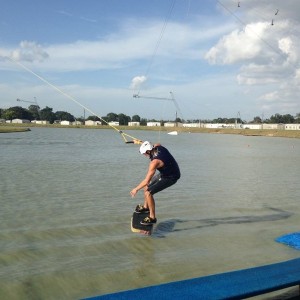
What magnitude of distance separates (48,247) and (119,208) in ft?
13.8

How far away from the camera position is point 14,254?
8.15m

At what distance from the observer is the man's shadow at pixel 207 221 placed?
10.4m

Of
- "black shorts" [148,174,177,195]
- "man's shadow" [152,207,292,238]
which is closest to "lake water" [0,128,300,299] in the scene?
"man's shadow" [152,207,292,238]

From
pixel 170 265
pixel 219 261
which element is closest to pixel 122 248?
pixel 170 265

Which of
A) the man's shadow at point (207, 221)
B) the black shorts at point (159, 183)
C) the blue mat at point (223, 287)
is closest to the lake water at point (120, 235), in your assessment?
the man's shadow at point (207, 221)

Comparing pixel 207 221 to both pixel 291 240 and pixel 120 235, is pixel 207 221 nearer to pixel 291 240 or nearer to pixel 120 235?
pixel 291 240

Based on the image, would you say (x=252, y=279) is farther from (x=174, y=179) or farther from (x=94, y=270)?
(x=174, y=179)

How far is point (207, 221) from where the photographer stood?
11484mm

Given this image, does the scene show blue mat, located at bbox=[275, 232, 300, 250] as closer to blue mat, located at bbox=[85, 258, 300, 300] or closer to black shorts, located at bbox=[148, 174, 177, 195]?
black shorts, located at bbox=[148, 174, 177, 195]

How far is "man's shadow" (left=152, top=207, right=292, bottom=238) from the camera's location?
34.0ft

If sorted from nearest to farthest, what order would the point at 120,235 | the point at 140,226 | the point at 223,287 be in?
the point at 223,287 < the point at 140,226 < the point at 120,235

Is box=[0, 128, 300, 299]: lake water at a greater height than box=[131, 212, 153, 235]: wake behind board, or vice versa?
box=[131, 212, 153, 235]: wake behind board

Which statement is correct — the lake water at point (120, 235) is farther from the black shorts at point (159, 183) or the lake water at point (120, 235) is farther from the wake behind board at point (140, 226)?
the black shorts at point (159, 183)

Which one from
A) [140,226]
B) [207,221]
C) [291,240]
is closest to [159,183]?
[140,226]
